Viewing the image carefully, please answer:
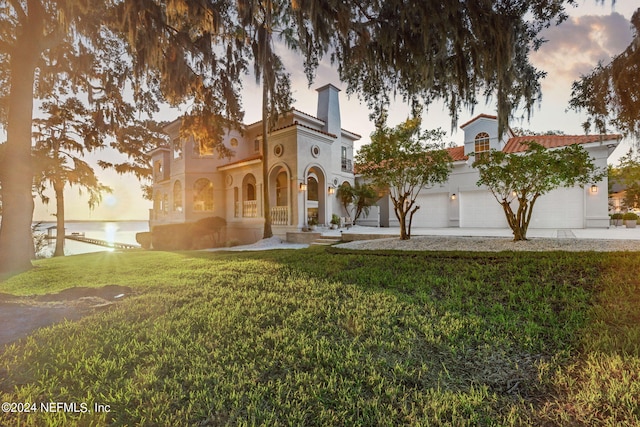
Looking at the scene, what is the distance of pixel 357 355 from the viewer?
8.88 feet

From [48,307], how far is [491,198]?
1792 centimetres

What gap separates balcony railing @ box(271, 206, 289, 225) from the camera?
14877 millimetres

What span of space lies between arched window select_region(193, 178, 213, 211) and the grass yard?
47.5 ft

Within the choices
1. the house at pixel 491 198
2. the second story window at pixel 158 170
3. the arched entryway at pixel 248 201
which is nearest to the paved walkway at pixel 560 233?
the house at pixel 491 198

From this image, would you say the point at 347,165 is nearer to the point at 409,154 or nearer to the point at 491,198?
the point at 491,198

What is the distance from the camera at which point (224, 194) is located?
18.3 metres

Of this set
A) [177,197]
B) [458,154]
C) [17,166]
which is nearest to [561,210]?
[458,154]

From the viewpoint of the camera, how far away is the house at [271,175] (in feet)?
47.4

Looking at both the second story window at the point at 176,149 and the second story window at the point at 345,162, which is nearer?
the second story window at the point at 176,149

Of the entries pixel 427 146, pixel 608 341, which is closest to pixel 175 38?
pixel 427 146

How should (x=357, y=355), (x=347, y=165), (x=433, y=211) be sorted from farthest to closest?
(x=347, y=165)
(x=433, y=211)
(x=357, y=355)

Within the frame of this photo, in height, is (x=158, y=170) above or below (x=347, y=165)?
above

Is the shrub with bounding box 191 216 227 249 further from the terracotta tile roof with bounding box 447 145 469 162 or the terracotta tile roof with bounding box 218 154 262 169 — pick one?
the terracotta tile roof with bounding box 447 145 469 162

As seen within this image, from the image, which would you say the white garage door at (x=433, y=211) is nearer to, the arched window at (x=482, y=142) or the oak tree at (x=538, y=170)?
the arched window at (x=482, y=142)
